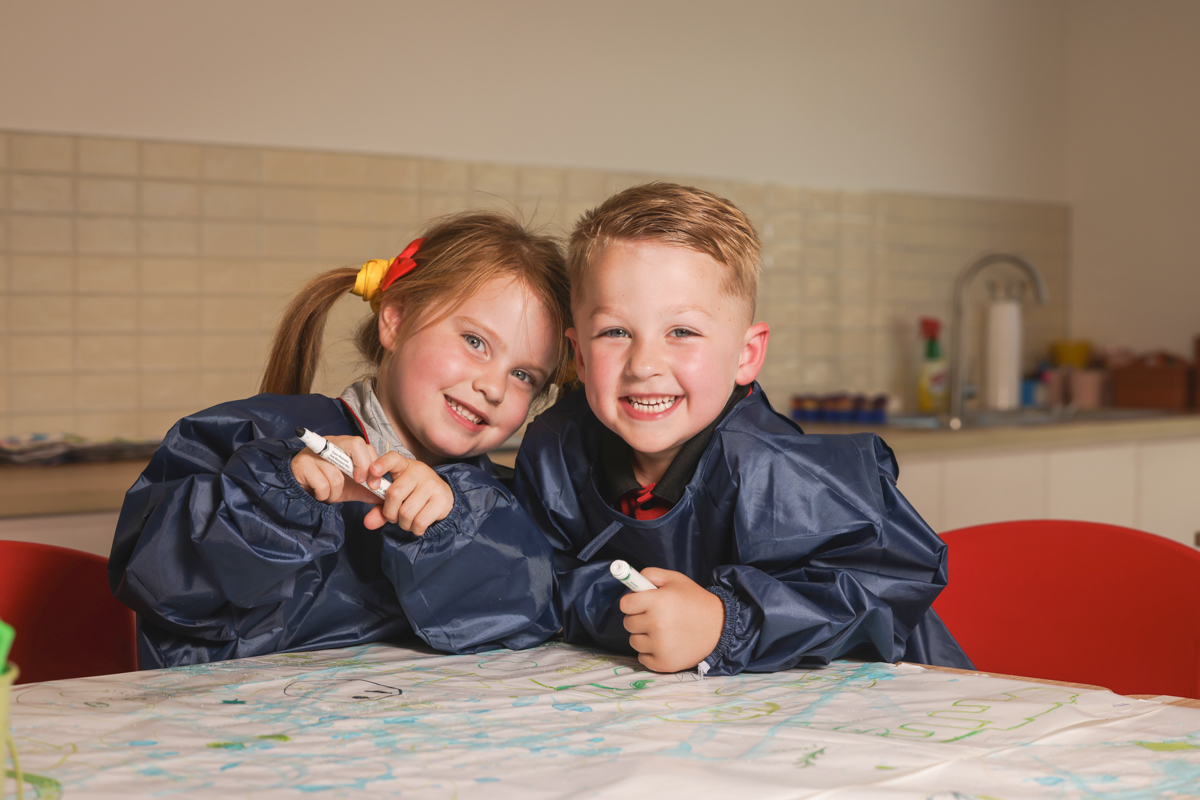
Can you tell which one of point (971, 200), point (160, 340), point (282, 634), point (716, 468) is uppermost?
point (971, 200)

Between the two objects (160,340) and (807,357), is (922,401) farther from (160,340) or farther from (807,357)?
(160,340)

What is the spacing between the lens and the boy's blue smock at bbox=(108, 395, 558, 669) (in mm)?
830

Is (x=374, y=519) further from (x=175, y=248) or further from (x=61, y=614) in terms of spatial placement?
(x=175, y=248)

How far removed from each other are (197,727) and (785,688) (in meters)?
0.41

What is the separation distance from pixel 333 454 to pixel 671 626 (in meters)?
0.29

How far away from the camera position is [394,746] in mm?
611

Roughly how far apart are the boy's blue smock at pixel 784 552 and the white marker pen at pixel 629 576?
0.07 m

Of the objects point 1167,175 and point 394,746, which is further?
point 1167,175

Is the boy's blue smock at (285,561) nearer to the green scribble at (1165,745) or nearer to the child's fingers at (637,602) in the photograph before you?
the child's fingers at (637,602)

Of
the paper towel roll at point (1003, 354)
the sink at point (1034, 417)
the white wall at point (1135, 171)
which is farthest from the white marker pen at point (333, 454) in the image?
the white wall at point (1135, 171)

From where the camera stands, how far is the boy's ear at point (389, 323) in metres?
1.13

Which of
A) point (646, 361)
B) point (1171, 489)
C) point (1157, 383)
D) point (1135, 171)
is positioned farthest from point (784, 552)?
point (1135, 171)

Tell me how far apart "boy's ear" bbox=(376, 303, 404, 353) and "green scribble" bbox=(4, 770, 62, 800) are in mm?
643

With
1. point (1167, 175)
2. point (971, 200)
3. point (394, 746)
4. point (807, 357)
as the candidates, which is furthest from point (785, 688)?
point (1167, 175)
